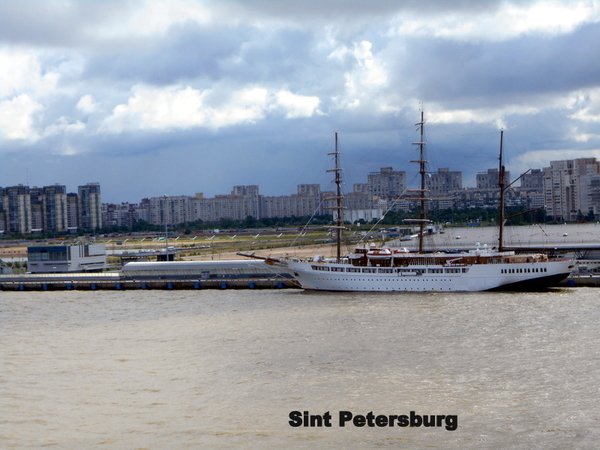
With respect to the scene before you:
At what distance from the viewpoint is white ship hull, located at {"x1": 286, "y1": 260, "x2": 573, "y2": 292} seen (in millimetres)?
45156

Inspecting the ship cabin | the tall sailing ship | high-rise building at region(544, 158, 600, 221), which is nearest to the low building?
the tall sailing ship

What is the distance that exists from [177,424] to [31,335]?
1612cm

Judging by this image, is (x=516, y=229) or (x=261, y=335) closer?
(x=261, y=335)

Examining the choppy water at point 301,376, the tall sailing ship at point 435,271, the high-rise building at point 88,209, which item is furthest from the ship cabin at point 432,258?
the high-rise building at point 88,209

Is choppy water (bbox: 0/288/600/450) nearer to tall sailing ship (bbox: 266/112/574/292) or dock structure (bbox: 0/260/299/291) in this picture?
tall sailing ship (bbox: 266/112/574/292)

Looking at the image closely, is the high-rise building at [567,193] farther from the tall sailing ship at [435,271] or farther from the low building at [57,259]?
the tall sailing ship at [435,271]

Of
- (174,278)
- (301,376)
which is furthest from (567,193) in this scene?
(301,376)

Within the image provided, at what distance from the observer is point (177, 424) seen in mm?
17859

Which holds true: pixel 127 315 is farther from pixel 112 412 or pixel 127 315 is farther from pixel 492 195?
pixel 492 195

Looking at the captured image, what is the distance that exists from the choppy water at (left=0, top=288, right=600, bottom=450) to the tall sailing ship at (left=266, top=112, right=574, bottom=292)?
25.0ft

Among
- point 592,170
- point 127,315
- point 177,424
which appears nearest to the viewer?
point 177,424

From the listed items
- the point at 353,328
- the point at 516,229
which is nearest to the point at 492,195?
the point at 516,229

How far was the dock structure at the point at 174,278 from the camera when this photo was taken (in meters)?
53.4

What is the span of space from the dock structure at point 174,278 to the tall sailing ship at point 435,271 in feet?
15.0
